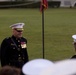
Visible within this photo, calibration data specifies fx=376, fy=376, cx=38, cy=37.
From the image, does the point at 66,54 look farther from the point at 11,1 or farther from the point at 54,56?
the point at 11,1

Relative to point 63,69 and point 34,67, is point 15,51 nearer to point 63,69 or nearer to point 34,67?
point 34,67

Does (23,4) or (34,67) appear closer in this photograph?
(34,67)

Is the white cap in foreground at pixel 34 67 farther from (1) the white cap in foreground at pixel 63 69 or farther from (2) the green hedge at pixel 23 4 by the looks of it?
(2) the green hedge at pixel 23 4

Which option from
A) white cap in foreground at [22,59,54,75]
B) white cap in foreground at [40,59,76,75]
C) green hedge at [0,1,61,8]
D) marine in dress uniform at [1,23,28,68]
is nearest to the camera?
white cap in foreground at [40,59,76,75]

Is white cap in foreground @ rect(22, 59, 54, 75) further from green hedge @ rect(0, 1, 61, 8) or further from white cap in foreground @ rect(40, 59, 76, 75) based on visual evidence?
green hedge @ rect(0, 1, 61, 8)

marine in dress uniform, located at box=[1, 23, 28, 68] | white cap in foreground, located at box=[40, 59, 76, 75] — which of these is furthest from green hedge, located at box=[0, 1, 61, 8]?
white cap in foreground, located at box=[40, 59, 76, 75]

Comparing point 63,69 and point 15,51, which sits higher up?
point 63,69

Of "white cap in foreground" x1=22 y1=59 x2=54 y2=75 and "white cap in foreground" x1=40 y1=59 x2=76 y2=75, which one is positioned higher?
"white cap in foreground" x1=40 y1=59 x2=76 y2=75

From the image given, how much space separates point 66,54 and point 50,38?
488 centimetres

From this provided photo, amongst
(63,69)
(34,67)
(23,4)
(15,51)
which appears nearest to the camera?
(63,69)

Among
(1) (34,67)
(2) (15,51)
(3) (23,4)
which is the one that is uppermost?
(1) (34,67)

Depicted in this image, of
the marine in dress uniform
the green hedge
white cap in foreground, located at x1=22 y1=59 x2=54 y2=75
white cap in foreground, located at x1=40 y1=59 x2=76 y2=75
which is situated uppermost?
white cap in foreground, located at x1=40 y1=59 x2=76 y2=75

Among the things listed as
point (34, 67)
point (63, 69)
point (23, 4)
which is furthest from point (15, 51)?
point (23, 4)

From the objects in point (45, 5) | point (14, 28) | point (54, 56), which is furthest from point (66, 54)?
point (14, 28)
